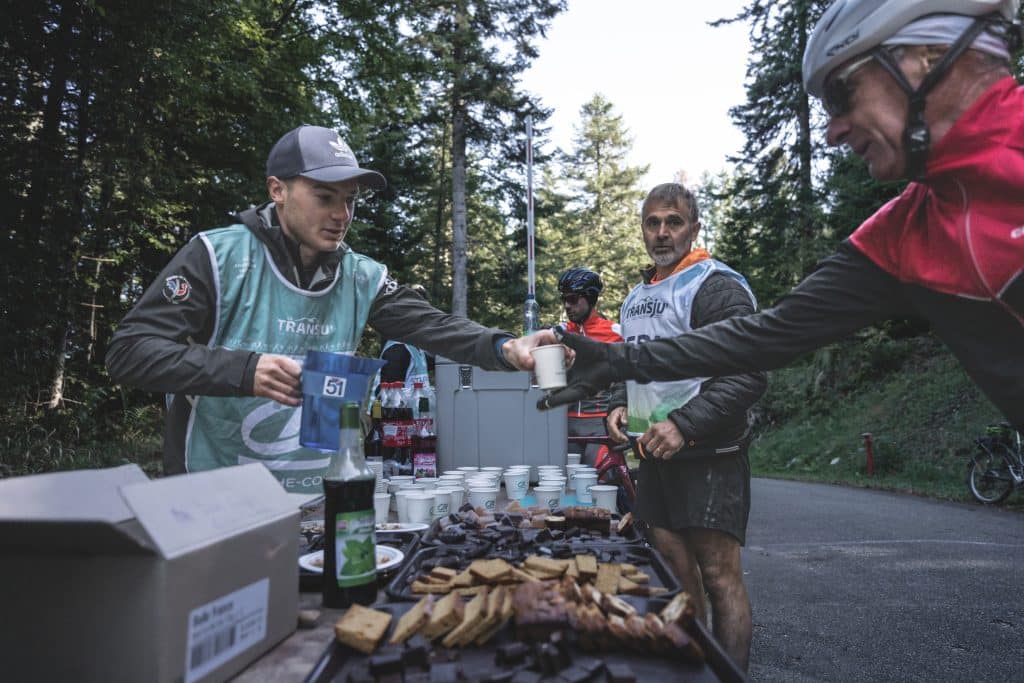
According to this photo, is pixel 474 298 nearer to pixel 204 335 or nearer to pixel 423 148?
pixel 423 148

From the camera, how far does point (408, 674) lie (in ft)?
4.17

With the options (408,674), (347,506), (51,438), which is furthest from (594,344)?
(51,438)

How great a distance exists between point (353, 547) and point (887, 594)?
5.82 meters

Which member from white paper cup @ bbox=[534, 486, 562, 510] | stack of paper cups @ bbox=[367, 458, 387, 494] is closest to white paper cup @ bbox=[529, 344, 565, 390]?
white paper cup @ bbox=[534, 486, 562, 510]

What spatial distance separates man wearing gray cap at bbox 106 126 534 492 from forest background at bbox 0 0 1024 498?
24.0ft

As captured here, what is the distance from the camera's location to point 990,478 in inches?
407

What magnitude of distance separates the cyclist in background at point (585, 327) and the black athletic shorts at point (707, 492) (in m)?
1.80

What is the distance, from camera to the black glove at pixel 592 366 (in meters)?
2.44

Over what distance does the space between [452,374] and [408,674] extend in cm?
310

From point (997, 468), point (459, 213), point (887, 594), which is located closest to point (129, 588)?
point (887, 594)

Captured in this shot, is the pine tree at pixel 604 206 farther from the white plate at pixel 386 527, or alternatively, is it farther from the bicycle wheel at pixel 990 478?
the white plate at pixel 386 527

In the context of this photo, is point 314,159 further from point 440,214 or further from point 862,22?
point 440,214

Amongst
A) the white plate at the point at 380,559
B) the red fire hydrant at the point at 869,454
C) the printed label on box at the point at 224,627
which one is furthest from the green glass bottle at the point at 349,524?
the red fire hydrant at the point at 869,454

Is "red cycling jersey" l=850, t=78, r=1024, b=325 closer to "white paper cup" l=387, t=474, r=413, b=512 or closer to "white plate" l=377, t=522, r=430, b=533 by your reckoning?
"white plate" l=377, t=522, r=430, b=533
